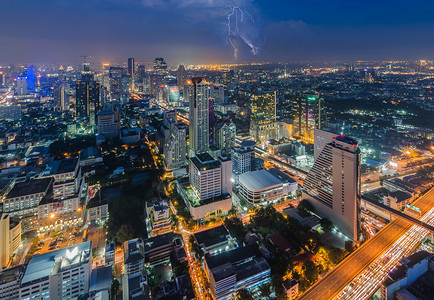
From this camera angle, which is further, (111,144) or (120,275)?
(111,144)

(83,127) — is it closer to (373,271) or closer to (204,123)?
(204,123)

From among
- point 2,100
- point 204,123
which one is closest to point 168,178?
point 204,123

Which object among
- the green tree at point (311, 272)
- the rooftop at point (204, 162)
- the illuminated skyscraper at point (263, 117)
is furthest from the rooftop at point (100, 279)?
the illuminated skyscraper at point (263, 117)

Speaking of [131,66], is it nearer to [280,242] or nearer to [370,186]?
[370,186]

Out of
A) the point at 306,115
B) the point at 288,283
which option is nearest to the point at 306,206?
the point at 288,283

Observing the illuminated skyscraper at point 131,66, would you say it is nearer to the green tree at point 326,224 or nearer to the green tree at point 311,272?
the green tree at point 326,224
